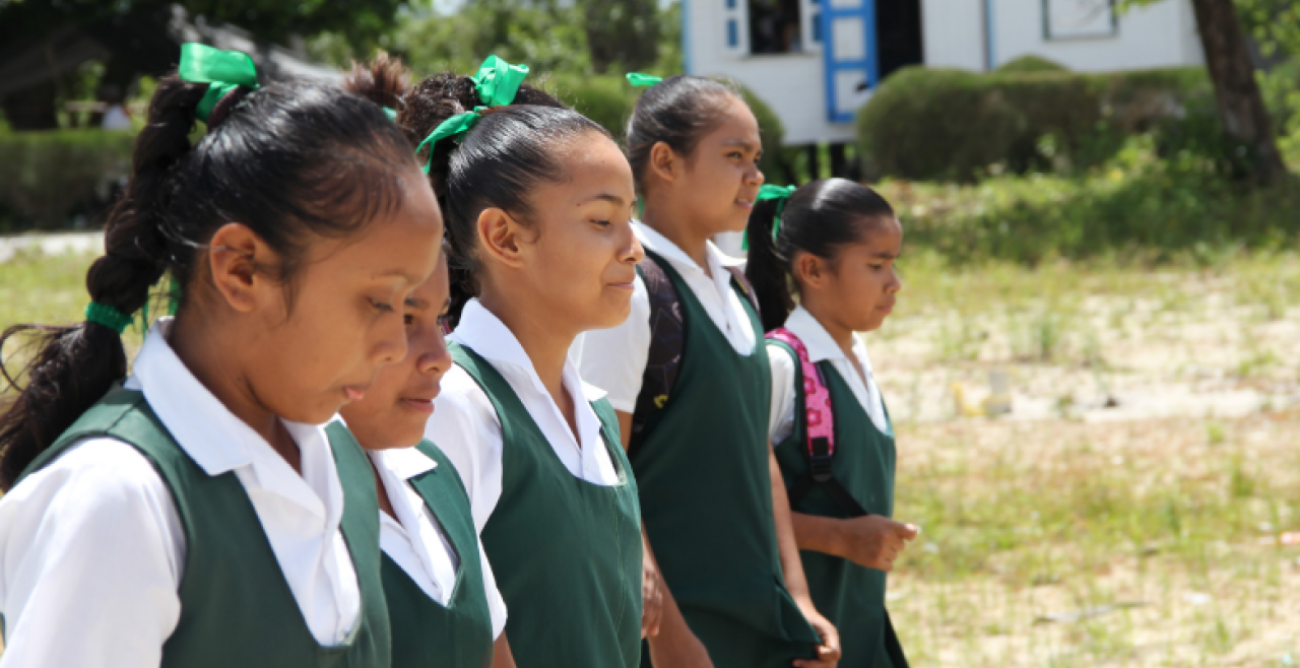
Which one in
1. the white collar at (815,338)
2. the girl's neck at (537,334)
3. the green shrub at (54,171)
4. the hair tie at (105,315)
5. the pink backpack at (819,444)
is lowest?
the green shrub at (54,171)

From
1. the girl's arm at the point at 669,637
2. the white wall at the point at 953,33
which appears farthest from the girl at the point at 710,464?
the white wall at the point at 953,33

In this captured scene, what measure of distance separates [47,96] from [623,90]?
1071 centimetres

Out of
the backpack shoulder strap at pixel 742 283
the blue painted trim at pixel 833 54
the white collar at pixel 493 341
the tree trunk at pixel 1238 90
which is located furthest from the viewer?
the blue painted trim at pixel 833 54

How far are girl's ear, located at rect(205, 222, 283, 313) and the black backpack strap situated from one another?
3.97 feet

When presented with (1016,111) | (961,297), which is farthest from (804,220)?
(1016,111)

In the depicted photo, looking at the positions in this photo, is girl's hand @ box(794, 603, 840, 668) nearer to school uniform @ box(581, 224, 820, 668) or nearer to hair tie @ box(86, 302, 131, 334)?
school uniform @ box(581, 224, 820, 668)

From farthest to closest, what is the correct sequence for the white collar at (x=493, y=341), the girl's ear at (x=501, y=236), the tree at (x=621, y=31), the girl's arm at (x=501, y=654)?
the tree at (x=621, y=31), the girl's ear at (x=501, y=236), the white collar at (x=493, y=341), the girl's arm at (x=501, y=654)

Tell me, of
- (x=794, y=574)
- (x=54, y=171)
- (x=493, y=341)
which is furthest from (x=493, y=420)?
(x=54, y=171)

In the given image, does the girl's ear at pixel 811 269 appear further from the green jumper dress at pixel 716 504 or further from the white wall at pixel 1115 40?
the white wall at pixel 1115 40

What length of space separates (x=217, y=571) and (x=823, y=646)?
5.12ft

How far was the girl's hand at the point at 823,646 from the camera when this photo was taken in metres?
2.46

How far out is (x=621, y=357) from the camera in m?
2.31

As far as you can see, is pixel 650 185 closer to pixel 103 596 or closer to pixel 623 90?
pixel 103 596

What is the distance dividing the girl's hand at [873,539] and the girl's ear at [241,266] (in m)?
1.62
